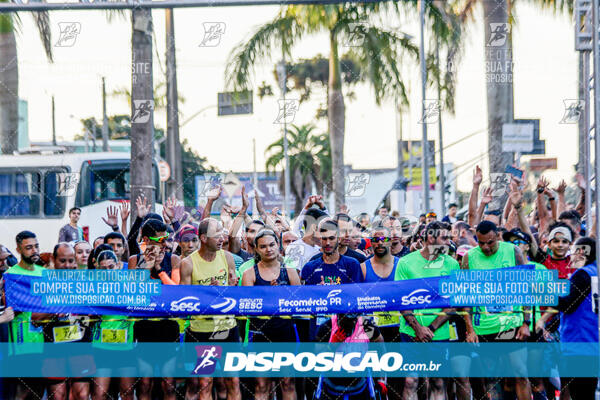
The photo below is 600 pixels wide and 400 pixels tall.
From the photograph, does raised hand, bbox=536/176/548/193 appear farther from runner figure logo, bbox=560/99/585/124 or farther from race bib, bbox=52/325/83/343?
race bib, bbox=52/325/83/343

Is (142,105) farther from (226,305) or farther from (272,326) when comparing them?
(272,326)

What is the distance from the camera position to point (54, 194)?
1600cm

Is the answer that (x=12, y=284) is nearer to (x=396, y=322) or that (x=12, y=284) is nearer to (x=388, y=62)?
(x=396, y=322)

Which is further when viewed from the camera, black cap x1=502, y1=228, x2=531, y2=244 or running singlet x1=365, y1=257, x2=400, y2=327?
black cap x1=502, y1=228, x2=531, y2=244

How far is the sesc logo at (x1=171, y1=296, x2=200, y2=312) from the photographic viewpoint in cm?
630

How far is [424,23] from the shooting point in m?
10.9

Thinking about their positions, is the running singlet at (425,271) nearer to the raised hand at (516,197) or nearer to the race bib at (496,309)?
the race bib at (496,309)

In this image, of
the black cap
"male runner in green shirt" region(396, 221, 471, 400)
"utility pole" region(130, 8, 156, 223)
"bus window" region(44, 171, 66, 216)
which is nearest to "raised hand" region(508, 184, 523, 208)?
the black cap

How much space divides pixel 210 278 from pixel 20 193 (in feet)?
35.8

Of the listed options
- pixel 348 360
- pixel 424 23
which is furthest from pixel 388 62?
pixel 348 360

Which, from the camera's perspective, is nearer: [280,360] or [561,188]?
[280,360]

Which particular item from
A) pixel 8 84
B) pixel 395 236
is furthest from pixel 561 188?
pixel 8 84

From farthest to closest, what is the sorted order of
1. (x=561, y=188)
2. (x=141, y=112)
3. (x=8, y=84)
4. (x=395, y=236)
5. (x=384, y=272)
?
(x=8, y=84) < (x=141, y=112) < (x=561, y=188) < (x=395, y=236) < (x=384, y=272)

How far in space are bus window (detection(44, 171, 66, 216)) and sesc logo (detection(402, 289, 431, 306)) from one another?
11.2 meters
